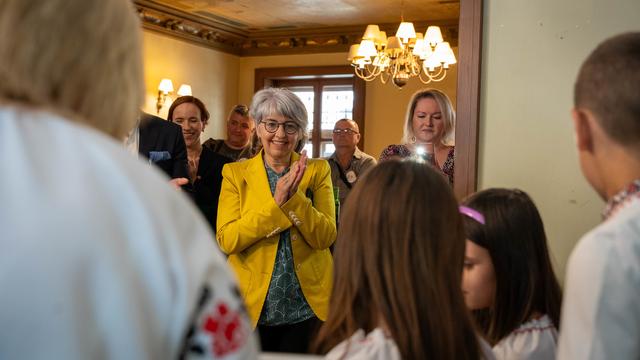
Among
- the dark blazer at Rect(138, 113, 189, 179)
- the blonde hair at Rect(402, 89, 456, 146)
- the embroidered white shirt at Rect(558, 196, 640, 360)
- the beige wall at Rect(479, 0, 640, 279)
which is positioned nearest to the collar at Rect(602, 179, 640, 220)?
the embroidered white shirt at Rect(558, 196, 640, 360)

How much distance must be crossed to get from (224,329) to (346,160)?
13.7ft

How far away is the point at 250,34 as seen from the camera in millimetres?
9328

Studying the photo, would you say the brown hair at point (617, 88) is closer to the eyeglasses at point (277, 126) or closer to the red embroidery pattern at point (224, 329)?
the red embroidery pattern at point (224, 329)

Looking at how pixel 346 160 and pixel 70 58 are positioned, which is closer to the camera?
pixel 70 58

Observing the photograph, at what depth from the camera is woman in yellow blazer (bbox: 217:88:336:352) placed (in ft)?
8.05

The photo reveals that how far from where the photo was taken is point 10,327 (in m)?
0.55

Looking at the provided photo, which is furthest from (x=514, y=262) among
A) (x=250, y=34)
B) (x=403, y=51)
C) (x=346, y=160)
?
(x=250, y=34)

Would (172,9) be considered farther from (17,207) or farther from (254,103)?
(17,207)

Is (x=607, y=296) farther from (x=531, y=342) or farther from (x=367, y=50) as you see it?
(x=367, y=50)

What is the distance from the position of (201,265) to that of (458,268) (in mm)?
748

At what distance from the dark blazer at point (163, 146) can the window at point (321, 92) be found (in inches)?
234

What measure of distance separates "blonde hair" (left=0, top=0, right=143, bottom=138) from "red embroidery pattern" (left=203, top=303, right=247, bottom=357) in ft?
0.67

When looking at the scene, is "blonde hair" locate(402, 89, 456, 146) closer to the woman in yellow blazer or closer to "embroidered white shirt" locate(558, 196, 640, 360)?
the woman in yellow blazer

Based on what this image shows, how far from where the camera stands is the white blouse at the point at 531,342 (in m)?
1.57
